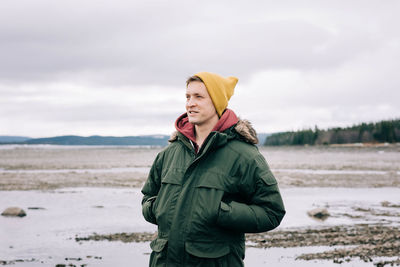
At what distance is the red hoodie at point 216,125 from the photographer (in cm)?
350

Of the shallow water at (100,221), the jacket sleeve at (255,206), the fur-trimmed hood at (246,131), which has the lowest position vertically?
the shallow water at (100,221)

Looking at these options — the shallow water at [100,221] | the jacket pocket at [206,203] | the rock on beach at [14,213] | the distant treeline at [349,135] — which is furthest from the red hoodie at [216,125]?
the distant treeline at [349,135]

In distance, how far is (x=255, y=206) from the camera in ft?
10.8

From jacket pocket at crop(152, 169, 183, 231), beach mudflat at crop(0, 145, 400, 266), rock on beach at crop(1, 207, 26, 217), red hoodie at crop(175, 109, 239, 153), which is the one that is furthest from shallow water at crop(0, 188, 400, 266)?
jacket pocket at crop(152, 169, 183, 231)

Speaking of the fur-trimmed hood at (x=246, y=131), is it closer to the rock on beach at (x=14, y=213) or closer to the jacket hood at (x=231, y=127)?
the jacket hood at (x=231, y=127)

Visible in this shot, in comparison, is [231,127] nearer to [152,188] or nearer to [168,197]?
[168,197]

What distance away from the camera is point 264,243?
11.4 metres

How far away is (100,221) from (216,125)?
12594 millimetres

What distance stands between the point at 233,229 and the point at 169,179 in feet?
1.99

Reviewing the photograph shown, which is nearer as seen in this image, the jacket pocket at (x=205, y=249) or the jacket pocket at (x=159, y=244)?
the jacket pocket at (x=205, y=249)

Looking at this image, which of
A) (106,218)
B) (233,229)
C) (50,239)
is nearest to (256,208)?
(233,229)

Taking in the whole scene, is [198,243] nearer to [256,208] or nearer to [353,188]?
[256,208]

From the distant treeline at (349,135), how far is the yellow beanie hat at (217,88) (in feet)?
401

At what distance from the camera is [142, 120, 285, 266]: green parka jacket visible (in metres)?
3.23
